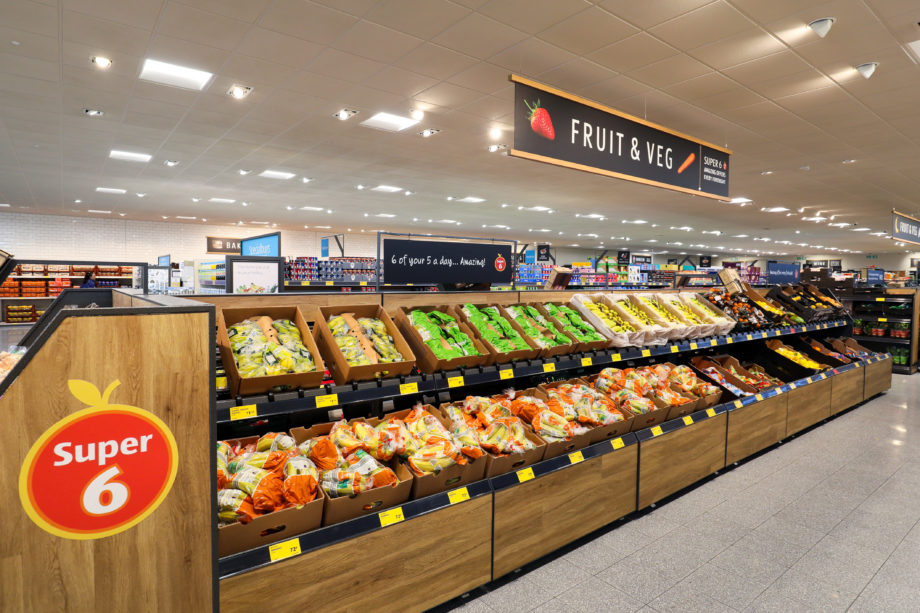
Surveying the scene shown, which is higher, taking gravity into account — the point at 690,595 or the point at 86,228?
the point at 86,228

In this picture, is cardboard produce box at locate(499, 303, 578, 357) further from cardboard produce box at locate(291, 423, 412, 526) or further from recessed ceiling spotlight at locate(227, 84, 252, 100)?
recessed ceiling spotlight at locate(227, 84, 252, 100)

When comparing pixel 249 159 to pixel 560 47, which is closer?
pixel 560 47

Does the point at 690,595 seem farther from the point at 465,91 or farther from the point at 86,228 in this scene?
the point at 86,228

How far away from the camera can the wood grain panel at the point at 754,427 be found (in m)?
3.80

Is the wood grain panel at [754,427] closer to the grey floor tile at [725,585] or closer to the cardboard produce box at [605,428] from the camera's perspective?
the cardboard produce box at [605,428]

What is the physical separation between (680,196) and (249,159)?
9.16 m

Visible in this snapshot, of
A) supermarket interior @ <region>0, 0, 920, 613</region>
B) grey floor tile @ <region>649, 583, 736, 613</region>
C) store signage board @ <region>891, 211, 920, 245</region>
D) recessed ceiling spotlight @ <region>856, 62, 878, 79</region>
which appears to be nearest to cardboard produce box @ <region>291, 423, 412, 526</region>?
supermarket interior @ <region>0, 0, 920, 613</region>

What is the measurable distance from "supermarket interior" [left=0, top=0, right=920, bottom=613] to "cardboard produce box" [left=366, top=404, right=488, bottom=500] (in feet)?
0.05

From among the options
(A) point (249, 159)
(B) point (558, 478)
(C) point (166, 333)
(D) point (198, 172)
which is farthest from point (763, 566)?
(D) point (198, 172)

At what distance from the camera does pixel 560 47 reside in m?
4.07

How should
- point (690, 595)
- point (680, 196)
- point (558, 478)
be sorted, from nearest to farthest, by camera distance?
point (690, 595) < point (558, 478) < point (680, 196)

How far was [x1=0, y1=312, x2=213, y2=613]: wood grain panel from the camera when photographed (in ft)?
3.89

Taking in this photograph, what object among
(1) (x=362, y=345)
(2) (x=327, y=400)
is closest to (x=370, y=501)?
(2) (x=327, y=400)

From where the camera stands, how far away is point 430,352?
244 centimetres
